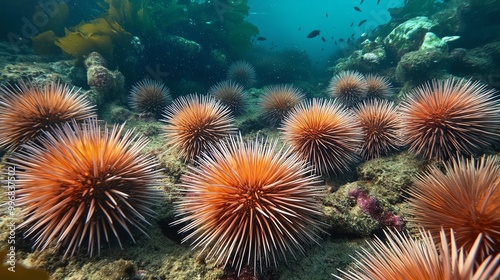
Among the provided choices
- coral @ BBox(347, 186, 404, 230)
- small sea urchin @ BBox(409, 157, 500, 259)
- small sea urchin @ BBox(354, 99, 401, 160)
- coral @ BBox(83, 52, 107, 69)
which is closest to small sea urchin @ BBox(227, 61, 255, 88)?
coral @ BBox(83, 52, 107, 69)

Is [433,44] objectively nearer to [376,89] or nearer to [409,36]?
[409,36]

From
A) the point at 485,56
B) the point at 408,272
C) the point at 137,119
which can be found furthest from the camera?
the point at 485,56

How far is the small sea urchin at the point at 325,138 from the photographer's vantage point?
16.2 ft

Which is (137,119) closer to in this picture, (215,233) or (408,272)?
(215,233)

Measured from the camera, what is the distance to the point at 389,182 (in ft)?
15.5

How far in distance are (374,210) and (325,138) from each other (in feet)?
5.03

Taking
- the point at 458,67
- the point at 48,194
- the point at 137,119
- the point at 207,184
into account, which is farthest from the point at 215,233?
the point at 458,67

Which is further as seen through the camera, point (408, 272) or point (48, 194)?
point (48, 194)

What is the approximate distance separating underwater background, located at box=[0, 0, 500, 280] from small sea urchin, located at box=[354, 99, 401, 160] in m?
0.03

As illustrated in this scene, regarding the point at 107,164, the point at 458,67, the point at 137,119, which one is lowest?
the point at 107,164

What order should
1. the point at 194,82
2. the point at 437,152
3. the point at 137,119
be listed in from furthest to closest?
the point at 194,82 < the point at 137,119 < the point at 437,152

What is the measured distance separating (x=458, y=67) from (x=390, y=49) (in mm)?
4569

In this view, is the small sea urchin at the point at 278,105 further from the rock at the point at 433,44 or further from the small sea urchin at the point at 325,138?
the rock at the point at 433,44

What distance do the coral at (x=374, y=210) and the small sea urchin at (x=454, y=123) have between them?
1589 millimetres
